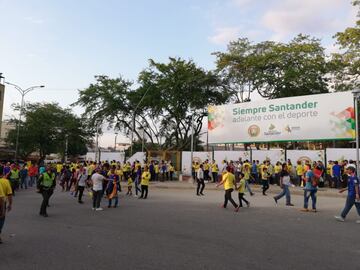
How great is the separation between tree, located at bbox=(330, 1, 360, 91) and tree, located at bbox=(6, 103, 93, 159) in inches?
1320

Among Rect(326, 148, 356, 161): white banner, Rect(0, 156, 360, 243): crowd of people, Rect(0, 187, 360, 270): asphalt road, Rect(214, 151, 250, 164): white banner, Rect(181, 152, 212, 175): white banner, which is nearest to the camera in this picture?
Rect(0, 187, 360, 270): asphalt road

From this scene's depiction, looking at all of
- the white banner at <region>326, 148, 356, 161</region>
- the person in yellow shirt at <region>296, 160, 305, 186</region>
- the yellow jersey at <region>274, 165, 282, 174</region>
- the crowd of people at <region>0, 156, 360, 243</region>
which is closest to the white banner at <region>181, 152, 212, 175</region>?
the crowd of people at <region>0, 156, 360, 243</region>

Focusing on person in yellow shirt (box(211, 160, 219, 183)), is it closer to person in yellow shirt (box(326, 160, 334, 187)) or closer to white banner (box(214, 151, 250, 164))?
white banner (box(214, 151, 250, 164))

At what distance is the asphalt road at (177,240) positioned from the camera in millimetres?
5934

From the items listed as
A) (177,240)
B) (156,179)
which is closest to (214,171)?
(156,179)

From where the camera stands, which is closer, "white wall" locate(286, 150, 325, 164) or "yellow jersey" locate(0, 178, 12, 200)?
"yellow jersey" locate(0, 178, 12, 200)

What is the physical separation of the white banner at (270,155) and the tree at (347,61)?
907cm

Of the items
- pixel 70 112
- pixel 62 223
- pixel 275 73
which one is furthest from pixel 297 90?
pixel 70 112

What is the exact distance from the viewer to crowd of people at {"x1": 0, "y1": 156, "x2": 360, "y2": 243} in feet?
35.8

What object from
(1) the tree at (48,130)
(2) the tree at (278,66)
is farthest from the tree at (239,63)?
(1) the tree at (48,130)

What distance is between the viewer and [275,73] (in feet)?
119

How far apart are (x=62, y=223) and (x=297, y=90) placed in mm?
30474

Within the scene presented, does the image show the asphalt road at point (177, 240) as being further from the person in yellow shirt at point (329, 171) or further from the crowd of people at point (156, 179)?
the person in yellow shirt at point (329, 171)

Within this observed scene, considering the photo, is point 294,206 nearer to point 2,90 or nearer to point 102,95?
point 102,95
